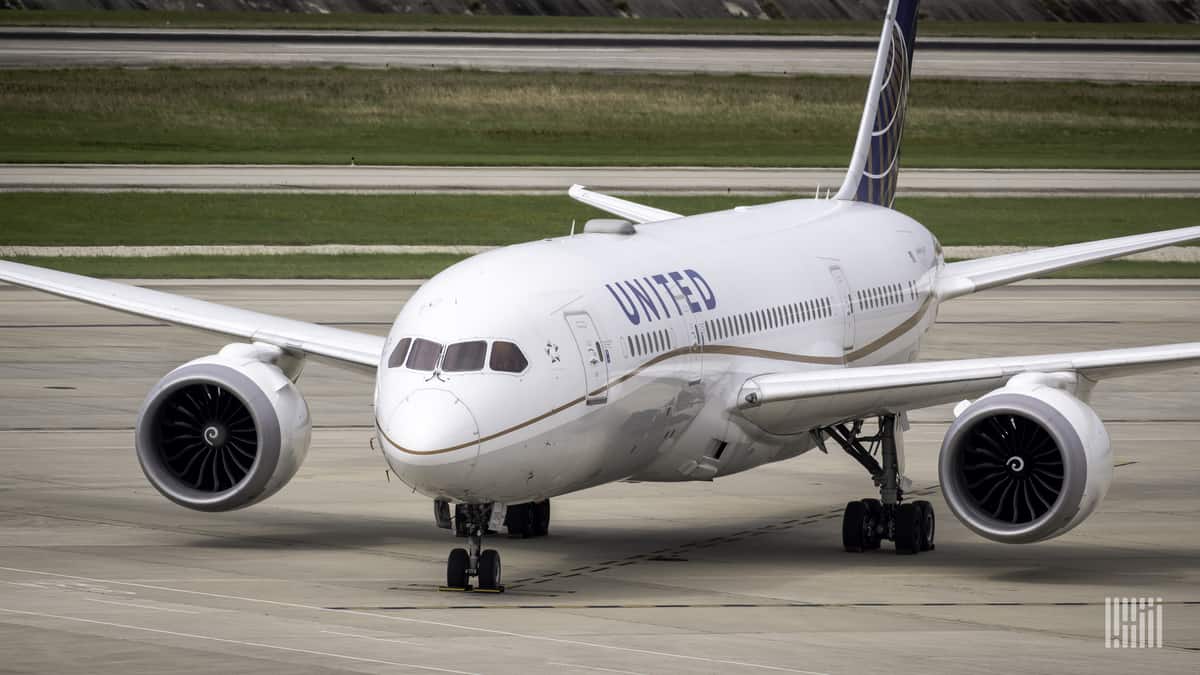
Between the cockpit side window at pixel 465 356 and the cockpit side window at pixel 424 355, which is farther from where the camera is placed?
the cockpit side window at pixel 424 355

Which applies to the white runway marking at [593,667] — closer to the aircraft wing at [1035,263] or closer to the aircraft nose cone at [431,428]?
the aircraft nose cone at [431,428]

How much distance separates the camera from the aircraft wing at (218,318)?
2658cm

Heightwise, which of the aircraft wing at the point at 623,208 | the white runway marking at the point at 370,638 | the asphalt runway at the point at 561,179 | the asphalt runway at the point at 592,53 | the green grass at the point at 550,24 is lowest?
the white runway marking at the point at 370,638

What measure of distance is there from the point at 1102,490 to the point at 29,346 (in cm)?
2855

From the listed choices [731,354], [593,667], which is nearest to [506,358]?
[593,667]

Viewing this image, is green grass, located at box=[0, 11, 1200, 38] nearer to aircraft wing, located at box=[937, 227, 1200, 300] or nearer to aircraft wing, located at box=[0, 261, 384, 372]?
aircraft wing, located at box=[937, 227, 1200, 300]

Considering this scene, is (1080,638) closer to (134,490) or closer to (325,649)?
(325,649)

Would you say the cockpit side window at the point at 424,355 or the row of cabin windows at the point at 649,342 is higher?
the row of cabin windows at the point at 649,342

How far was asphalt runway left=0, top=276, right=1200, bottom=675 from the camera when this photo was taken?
64.9 feet

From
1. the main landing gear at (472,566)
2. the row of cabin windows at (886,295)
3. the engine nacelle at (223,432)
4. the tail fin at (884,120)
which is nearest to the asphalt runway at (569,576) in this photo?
the main landing gear at (472,566)

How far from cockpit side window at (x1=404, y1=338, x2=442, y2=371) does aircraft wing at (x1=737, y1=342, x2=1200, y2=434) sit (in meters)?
5.10

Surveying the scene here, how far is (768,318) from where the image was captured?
2678cm

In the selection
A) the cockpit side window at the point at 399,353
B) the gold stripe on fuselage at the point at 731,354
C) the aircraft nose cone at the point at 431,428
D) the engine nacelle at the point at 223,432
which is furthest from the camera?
the engine nacelle at the point at 223,432

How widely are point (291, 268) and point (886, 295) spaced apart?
32.5 m
